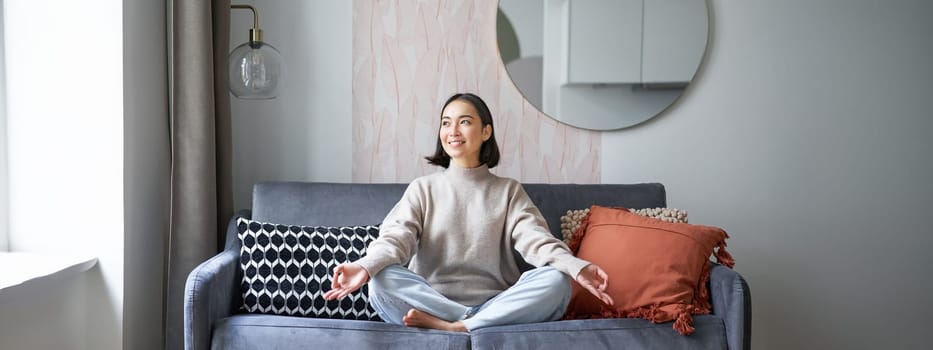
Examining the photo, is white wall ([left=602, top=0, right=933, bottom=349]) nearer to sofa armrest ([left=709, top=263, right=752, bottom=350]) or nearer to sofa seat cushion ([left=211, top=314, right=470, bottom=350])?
sofa armrest ([left=709, top=263, right=752, bottom=350])

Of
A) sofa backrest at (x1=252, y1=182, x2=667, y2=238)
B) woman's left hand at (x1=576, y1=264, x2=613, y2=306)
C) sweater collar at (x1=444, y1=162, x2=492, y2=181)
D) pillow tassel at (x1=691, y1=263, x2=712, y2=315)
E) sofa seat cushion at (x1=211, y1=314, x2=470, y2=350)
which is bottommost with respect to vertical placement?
sofa seat cushion at (x1=211, y1=314, x2=470, y2=350)

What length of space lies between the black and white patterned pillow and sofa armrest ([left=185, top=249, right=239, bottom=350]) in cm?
6

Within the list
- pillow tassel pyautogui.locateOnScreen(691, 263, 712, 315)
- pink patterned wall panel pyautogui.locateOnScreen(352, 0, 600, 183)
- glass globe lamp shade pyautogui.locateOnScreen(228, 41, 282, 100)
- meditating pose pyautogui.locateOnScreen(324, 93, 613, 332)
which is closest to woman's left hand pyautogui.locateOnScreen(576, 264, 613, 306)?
meditating pose pyautogui.locateOnScreen(324, 93, 613, 332)

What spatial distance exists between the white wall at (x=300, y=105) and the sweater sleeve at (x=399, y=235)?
61cm

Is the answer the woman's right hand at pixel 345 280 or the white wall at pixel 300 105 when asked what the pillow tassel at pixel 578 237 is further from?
the white wall at pixel 300 105

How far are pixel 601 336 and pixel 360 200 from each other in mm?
928

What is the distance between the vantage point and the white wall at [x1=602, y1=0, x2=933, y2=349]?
9.61 feet

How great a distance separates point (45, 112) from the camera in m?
2.28

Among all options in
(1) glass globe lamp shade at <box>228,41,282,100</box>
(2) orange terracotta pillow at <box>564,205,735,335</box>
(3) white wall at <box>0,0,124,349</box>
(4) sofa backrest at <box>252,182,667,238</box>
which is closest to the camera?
(2) orange terracotta pillow at <box>564,205,735,335</box>

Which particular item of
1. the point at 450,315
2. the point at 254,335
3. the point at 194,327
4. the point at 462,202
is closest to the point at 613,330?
the point at 450,315

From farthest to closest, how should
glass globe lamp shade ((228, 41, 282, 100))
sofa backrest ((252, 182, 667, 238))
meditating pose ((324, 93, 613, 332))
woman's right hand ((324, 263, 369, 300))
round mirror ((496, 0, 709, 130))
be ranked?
round mirror ((496, 0, 709, 130)) < sofa backrest ((252, 182, 667, 238)) < glass globe lamp shade ((228, 41, 282, 100)) < meditating pose ((324, 93, 613, 332)) < woman's right hand ((324, 263, 369, 300))

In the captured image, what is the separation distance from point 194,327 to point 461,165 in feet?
2.89

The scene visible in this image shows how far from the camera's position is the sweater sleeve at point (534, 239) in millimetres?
2061

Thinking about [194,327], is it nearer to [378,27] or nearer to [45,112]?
[45,112]
